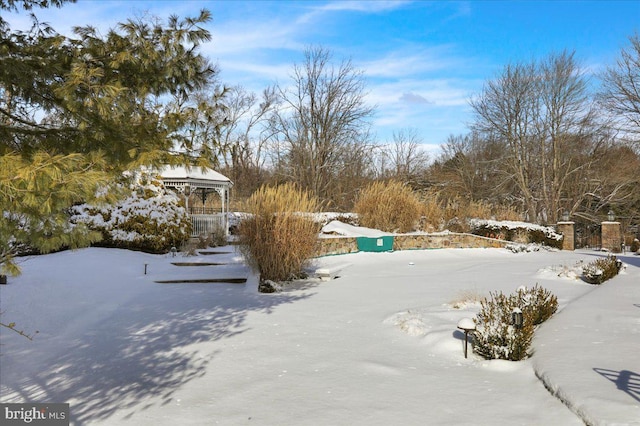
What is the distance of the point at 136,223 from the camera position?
1209 cm

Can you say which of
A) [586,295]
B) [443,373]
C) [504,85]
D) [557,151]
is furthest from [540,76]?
[443,373]

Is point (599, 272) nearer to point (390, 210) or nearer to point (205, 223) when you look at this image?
point (390, 210)

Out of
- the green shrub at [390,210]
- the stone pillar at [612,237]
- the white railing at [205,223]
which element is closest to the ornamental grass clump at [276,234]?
the green shrub at [390,210]

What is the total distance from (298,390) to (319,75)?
2164 centimetres

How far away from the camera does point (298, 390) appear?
362 cm

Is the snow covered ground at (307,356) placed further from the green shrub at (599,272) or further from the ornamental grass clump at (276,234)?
the ornamental grass clump at (276,234)

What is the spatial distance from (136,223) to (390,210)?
7.63 metres

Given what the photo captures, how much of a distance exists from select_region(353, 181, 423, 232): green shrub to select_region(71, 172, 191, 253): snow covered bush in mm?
6013

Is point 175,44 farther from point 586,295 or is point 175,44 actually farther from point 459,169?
point 459,169

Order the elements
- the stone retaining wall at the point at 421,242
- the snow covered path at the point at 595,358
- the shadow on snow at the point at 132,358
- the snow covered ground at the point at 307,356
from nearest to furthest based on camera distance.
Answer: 1. the snow covered path at the point at 595,358
2. the snow covered ground at the point at 307,356
3. the shadow on snow at the point at 132,358
4. the stone retaining wall at the point at 421,242

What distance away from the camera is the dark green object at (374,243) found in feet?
41.8

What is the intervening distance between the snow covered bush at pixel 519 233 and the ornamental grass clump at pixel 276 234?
9.29 metres

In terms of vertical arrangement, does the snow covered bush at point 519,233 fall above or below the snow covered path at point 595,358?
above

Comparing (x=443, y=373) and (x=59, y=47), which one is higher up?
(x=59, y=47)
